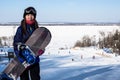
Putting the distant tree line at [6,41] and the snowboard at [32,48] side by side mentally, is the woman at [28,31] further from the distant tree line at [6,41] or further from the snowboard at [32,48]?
the distant tree line at [6,41]

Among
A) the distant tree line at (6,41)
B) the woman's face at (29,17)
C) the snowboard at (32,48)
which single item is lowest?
the distant tree line at (6,41)

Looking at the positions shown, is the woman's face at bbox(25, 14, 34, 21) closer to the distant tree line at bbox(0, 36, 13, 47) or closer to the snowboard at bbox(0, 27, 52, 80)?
the snowboard at bbox(0, 27, 52, 80)

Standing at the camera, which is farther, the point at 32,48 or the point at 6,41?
the point at 6,41

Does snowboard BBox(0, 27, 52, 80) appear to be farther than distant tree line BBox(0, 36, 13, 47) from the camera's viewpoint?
No

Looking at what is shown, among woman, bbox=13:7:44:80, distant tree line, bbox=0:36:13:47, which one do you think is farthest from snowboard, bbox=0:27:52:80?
distant tree line, bbox=0:36:13:47

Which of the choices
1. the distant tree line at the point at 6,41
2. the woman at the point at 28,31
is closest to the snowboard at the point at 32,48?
the woman at the point at 28,31

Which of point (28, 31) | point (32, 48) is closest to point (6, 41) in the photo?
point (28, 31)

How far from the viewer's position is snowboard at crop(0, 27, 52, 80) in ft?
14.3

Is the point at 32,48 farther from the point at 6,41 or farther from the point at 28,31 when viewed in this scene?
the point at 6,41

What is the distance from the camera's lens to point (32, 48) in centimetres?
440

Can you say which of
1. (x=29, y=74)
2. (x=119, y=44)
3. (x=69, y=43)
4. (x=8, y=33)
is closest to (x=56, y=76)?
(x=29, y=74)

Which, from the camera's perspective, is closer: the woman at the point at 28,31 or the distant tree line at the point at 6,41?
the woman at the point at 28,31

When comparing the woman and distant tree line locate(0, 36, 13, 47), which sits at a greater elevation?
the woman

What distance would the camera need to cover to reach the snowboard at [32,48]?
4.37 metres
